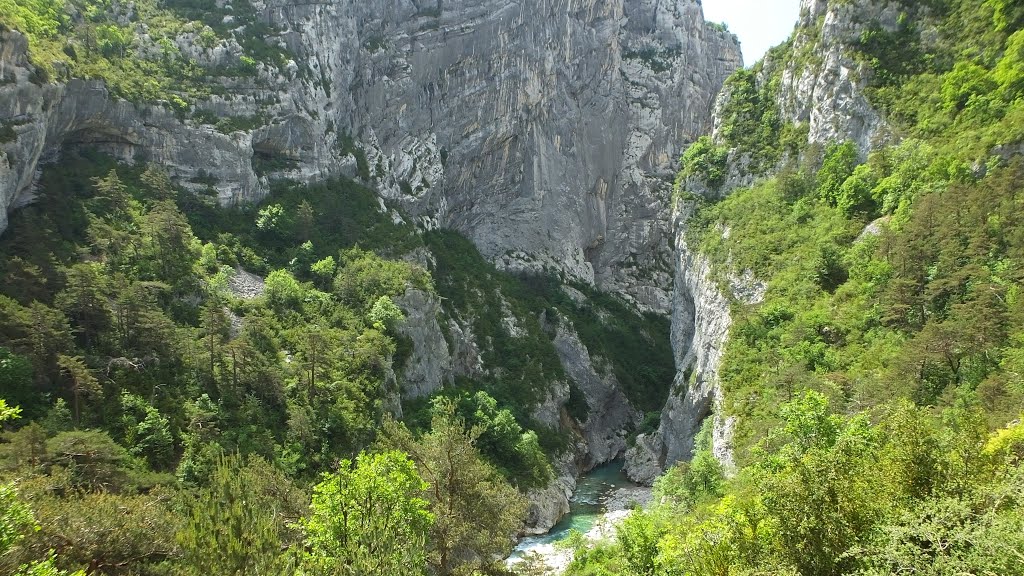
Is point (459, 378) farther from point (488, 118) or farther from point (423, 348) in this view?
point (488, 118)

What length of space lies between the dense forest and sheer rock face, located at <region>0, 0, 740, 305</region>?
8.13ft

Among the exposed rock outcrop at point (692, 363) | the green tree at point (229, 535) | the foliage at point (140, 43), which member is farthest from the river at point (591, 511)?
the foliage at point (140, 43)

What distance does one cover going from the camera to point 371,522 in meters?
16.2

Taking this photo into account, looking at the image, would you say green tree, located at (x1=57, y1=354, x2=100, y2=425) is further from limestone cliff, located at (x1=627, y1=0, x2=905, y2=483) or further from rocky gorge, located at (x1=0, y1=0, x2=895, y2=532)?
limestone cliff, located at (x1=627, y1=0, x2=905, y2=483)

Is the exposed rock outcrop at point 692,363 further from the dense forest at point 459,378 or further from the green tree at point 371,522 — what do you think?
the green tree at point 371,522

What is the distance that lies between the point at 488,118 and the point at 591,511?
53.1 meters

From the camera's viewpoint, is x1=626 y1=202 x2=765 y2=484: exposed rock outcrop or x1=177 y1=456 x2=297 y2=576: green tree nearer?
x1=177 y1=456 x2=297 y2=576: green tree

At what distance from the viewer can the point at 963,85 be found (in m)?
32.6

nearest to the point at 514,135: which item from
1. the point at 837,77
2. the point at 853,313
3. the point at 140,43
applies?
the point at 837,77

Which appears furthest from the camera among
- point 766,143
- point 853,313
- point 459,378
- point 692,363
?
point 459,378

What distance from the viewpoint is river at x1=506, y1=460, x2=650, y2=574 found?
105 ft

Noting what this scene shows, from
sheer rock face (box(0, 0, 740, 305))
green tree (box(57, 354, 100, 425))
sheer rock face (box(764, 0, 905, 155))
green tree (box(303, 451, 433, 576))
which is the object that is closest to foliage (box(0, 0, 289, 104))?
sheer rock face (box(0, 0, 740, 305))

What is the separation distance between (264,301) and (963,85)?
4654 cm

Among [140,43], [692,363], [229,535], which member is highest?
[140,43]
